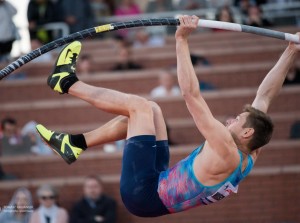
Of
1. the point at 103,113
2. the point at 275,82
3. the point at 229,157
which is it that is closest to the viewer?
the point at 229,157

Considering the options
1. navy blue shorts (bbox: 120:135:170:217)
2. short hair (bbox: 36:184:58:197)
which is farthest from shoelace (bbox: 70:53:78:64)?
short hair (bbox: 36:184:58:197)

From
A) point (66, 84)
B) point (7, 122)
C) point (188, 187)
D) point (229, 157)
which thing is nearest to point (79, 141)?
point (66, 84)

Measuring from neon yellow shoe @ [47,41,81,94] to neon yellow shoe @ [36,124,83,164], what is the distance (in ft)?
1.34

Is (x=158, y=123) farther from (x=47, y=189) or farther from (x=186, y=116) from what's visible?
(x=186, y=116)

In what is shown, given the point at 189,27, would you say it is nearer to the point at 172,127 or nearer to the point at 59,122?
the point at 172,127

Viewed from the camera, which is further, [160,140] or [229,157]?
[160,140]

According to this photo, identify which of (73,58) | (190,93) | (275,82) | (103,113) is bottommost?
(190,93)

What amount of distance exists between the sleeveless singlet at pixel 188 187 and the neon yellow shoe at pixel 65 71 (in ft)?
3.51

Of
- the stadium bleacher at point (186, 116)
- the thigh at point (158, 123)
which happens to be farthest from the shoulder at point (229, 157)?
the stadium bleacher at point (186, 116)

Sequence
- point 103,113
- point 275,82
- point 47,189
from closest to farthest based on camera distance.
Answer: point 275,82, point 47,189, point 103,113

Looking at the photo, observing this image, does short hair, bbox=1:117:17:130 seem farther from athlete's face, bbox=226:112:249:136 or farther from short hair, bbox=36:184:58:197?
athlete's face, bbox=226:112:249:136

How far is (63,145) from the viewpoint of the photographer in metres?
8.23

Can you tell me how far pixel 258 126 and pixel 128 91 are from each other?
568cm

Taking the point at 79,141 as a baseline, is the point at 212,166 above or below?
below
